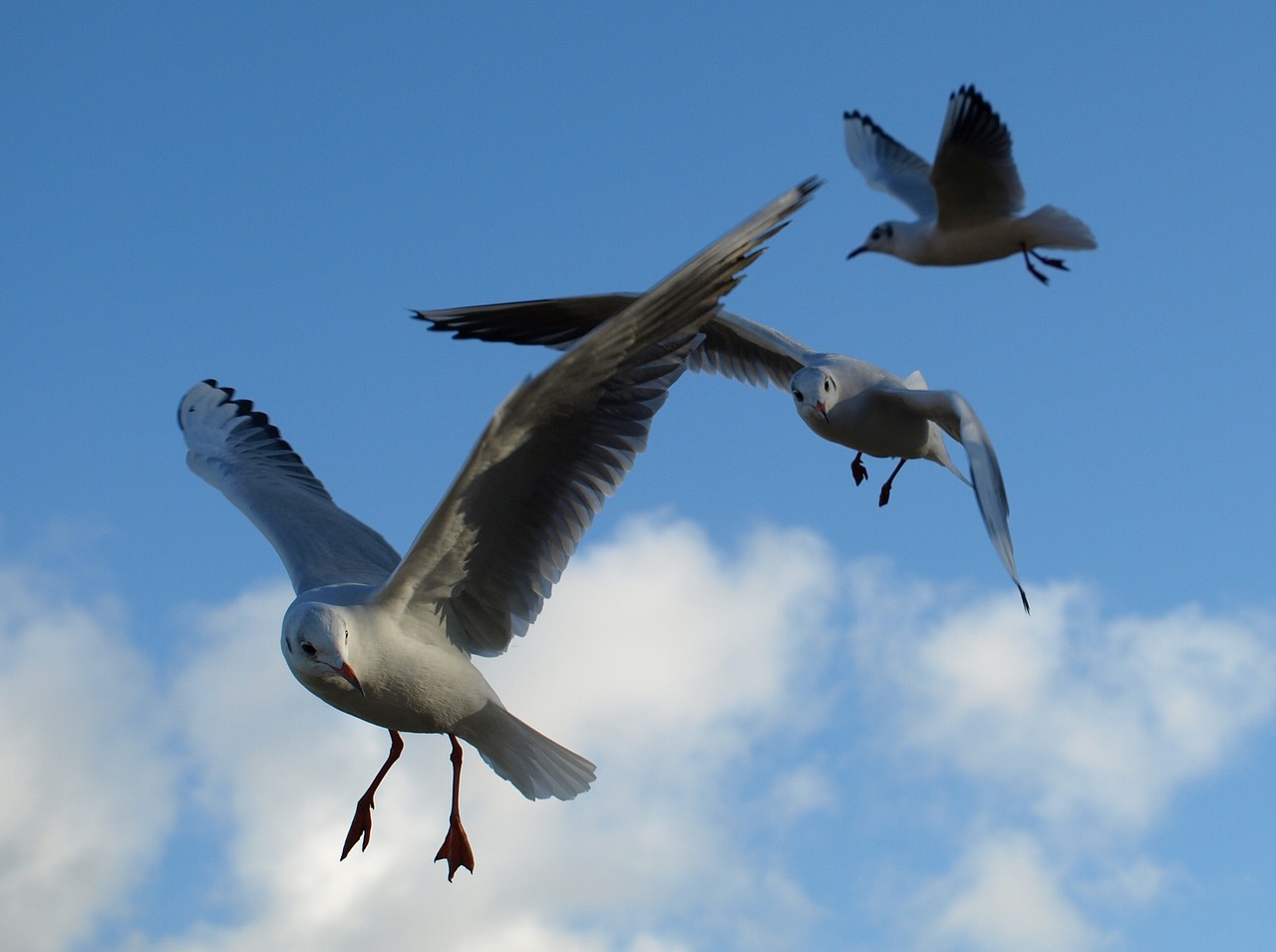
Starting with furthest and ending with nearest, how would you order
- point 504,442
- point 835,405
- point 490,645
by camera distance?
point 835,405 < point 490,645 < point 504,442

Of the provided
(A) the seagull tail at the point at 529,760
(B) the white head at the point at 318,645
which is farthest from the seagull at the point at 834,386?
(B) the white head at the point at 318,645

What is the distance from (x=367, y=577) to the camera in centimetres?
499

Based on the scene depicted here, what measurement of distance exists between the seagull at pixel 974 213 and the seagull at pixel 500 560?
3.77 metres

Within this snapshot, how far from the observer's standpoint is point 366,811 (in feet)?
15.6

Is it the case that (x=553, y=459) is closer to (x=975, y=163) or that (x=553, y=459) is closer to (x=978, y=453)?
(x=978, y=453)

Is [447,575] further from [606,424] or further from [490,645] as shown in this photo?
[606,424]

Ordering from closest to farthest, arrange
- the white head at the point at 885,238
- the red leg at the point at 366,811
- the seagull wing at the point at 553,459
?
the seagull wing at the point at 553,459
the red leg at the point at 366,811
the white head at the point at 885,238

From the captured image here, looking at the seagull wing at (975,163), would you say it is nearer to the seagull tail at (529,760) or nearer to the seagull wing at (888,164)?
the seagull wing at (888,164)

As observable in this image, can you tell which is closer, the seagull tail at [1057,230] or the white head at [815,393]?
the white head at [815,393]

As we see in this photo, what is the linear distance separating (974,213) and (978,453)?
12.5 ft

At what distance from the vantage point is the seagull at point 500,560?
3.94m

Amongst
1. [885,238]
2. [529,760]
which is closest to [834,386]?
[529,760]

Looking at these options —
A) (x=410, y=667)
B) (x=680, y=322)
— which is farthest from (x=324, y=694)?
(x=680, y=322)

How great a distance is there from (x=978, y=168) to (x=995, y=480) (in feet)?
12.4
